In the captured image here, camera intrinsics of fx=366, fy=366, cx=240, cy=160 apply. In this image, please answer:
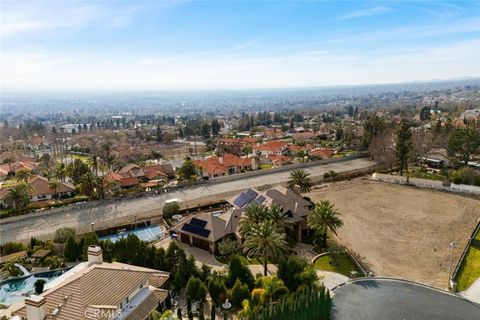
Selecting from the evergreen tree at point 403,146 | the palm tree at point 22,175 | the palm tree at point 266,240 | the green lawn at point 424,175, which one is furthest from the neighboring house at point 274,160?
the palm tree at point 266,240

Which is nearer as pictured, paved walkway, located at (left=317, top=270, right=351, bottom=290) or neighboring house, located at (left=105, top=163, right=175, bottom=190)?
paved walkway, located at (left=317, top=270, right=351, bottom=290)

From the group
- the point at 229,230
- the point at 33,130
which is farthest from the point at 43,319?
the point at 33,130

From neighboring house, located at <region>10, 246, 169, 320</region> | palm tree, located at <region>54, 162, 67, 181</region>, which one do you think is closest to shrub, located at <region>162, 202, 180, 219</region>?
neighboring house, located at <region>10, 246, 169, 320</region>

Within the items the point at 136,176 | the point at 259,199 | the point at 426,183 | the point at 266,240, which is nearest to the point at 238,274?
the point at 266,240

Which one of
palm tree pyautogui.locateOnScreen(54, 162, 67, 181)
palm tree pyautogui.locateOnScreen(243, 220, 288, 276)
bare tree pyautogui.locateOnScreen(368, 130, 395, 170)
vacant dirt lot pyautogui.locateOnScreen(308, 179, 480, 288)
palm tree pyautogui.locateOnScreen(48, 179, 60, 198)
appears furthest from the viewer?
bare tree pyautogui.locateOnScreen(368, 130, 395, 170)

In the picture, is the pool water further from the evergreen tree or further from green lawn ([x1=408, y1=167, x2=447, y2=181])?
green lawn ([x1=408, y1=167, x2=447, y2=181])

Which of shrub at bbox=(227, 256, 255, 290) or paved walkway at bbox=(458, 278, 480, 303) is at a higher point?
shrub at bbox=(227, 256, 255, 290)

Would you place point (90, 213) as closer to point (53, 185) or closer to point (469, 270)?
point (53, 185)
